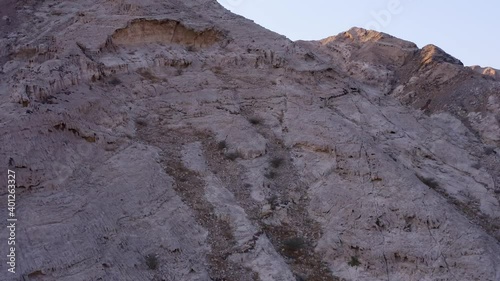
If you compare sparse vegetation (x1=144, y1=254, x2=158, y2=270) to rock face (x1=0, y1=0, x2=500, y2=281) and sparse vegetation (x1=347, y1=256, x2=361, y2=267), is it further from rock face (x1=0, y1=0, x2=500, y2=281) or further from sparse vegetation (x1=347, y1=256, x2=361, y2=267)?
sparse vegetation (x1=347, y1=256, x2=361, y2=267)

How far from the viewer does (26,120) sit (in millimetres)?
13477

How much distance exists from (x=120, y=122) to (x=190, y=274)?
17.6 ft

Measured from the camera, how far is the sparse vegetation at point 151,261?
1175 cm

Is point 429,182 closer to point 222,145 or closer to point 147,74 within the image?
point 222,145

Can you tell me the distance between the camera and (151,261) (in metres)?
11.8

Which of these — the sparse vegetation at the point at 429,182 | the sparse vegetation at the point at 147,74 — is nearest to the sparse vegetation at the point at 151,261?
the sparse vegetation at the point at 147,74

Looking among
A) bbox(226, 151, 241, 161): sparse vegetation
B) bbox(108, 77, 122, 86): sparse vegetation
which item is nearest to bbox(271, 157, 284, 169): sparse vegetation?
bbox(226, 151, 241, 161): sparse vegetation

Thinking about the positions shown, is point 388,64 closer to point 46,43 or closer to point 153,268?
point 46,43

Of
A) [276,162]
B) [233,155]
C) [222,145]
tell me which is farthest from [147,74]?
[276,162]

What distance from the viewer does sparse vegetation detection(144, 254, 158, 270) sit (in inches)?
463

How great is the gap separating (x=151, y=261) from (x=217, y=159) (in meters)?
4.26

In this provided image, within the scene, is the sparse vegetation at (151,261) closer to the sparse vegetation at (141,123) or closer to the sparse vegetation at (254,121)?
the sparse vegetation at (141,123)

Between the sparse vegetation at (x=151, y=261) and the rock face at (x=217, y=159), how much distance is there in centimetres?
4

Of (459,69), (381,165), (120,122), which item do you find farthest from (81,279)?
(459,69)
